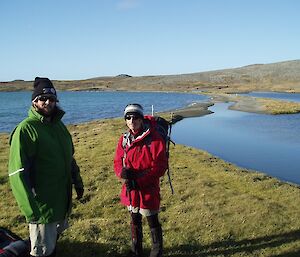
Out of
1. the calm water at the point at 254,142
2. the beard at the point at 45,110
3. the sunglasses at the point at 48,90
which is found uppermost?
the sunglasses at the point at 48,90

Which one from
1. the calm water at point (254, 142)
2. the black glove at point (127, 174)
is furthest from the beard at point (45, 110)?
the calm water at point (254, 142)

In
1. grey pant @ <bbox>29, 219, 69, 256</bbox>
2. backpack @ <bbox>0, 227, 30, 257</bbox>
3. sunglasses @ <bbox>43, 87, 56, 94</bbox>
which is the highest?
sunglasses @ <bbox>43, 87, 56, 94</bbox>

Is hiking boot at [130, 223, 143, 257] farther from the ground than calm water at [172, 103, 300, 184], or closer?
farther from the ground

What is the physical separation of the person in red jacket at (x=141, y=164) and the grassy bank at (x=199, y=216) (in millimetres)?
2314

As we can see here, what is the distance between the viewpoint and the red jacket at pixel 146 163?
817 cm

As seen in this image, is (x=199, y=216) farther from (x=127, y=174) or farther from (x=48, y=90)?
(x=48, y=90)

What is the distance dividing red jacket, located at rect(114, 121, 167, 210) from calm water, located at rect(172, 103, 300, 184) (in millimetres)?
16909

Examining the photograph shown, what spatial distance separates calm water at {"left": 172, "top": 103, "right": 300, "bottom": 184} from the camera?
1069 inches

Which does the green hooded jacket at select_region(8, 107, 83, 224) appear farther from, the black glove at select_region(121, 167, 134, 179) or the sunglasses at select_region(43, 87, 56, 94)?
the black glove at select_region(121, 167, 134, 179)

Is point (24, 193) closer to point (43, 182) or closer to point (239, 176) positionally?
point (43, 182)

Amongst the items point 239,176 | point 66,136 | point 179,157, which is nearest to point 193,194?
point 239,176

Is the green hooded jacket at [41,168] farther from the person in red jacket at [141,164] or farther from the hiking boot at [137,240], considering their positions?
the hiking boot at [137,240]

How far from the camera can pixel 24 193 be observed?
19.9 ft

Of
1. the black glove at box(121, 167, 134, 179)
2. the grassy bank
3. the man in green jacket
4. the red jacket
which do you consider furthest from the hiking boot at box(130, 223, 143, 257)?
the man in green jacket
